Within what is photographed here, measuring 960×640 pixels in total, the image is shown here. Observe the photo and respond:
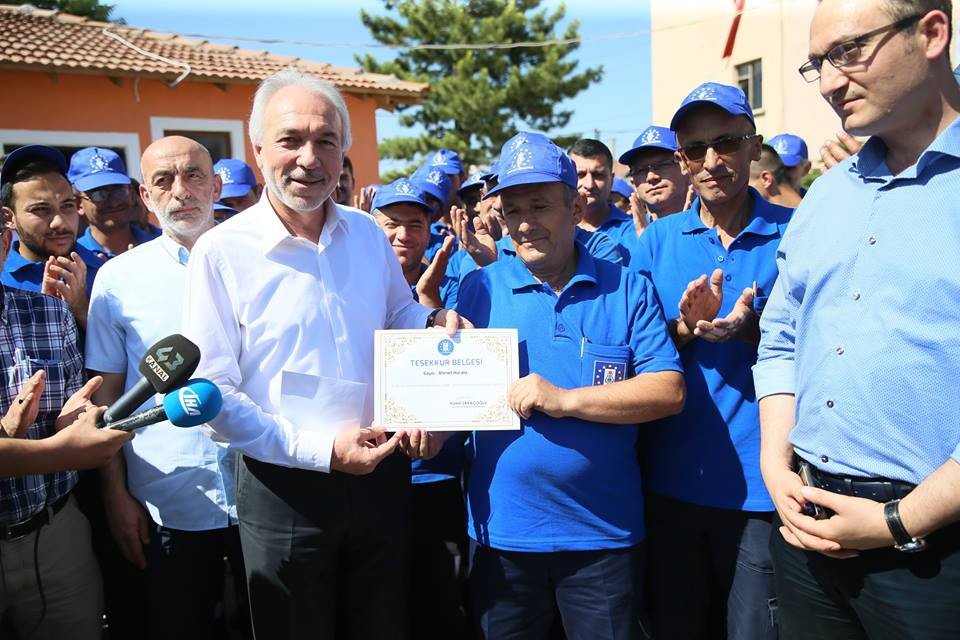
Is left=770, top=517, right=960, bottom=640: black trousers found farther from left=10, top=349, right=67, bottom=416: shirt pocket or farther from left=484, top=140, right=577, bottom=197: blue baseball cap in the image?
left=10, top=349, right=67, bottom=416: shirt pocket

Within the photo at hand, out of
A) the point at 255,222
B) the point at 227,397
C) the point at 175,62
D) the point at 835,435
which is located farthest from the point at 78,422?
the point at 175,62

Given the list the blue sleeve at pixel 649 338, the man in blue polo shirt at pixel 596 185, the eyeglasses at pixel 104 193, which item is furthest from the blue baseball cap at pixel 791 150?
the eyeglasses at pixel 104 193

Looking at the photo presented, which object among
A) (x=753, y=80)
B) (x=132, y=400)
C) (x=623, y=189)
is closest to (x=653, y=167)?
(x=132, y=400)

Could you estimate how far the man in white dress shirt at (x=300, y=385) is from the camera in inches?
102

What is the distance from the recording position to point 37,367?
2859 mm

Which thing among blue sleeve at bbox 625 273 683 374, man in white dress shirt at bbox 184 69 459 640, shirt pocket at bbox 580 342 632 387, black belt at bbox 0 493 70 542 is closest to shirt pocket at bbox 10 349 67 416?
black belt at bbox 0 493 70 542

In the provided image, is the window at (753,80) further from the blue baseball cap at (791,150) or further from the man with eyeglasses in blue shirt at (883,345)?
the man with eyeglasses in blue shirt at (883,345)

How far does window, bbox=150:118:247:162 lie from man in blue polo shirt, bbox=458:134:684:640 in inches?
606

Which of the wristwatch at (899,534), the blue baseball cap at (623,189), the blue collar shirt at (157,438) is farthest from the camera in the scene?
the blue baseball cap at (623,189)

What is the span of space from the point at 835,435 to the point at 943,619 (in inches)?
20.8

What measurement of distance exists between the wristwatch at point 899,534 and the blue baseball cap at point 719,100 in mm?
1799

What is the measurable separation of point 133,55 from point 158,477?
1554 centimetres

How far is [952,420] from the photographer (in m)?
1.92

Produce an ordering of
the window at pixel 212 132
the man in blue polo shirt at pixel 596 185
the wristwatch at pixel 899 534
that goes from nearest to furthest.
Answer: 1. the wristwatch at pixel 899 534
2. the man in blue polo shirt at pixel 596 185
3. the window at pixel 212 132
